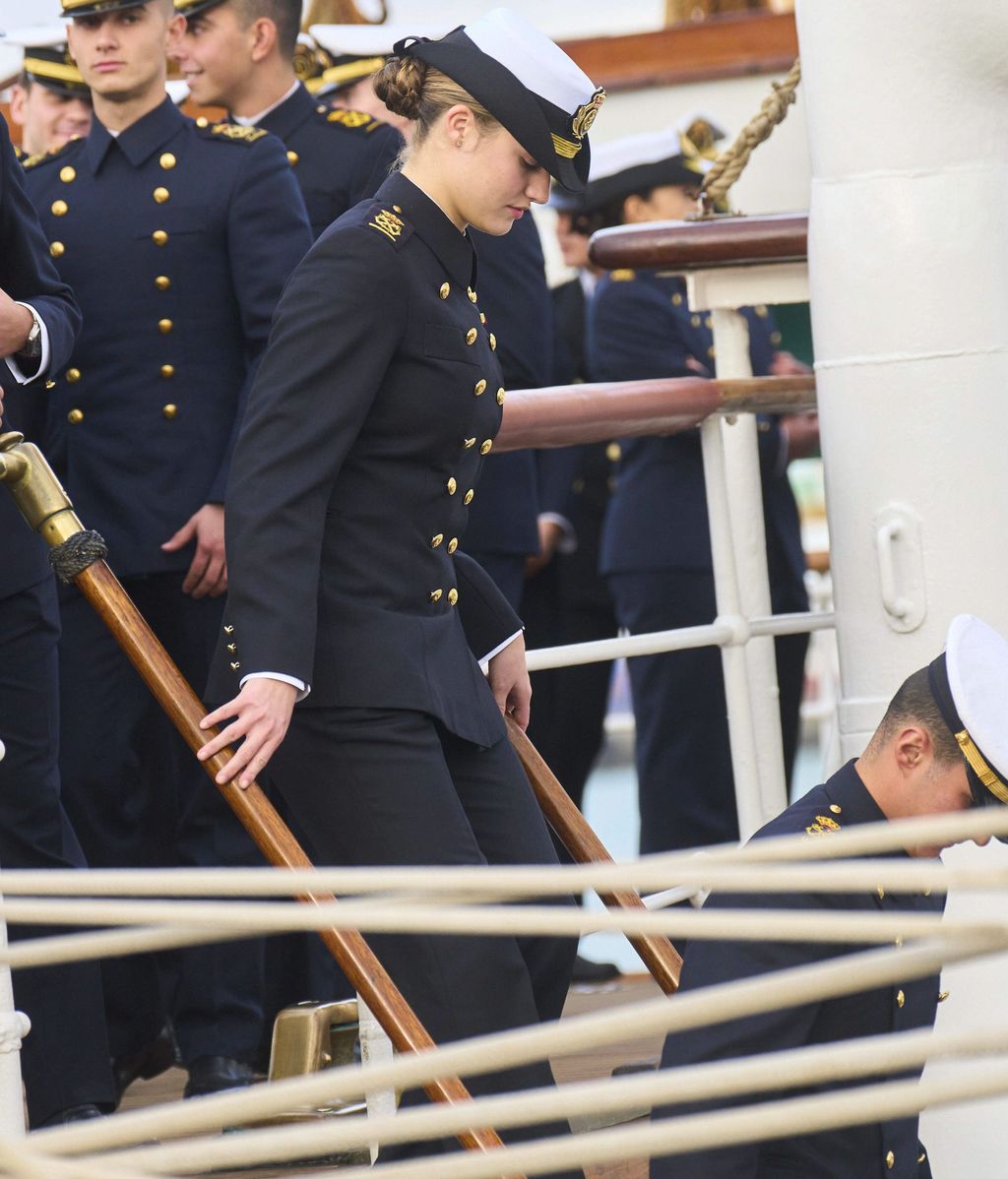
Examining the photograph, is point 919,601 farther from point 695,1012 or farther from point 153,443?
point 695,1012

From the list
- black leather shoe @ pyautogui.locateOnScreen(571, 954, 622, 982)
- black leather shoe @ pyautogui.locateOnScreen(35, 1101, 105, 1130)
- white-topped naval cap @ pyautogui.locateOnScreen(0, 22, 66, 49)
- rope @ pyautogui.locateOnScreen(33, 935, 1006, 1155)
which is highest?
white-topped naval cap @ pyautogui.locateOnScreen(0, 22, 66, 49)

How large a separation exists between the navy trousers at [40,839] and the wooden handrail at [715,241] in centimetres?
105

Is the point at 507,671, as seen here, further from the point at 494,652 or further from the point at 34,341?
the point at 34,341

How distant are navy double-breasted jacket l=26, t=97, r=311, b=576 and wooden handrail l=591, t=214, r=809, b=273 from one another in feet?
1.66

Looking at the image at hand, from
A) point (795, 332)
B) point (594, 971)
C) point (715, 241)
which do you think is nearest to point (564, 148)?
point (715, 241)

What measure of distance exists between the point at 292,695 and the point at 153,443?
124 cm

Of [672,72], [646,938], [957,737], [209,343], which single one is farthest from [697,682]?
[672,72]

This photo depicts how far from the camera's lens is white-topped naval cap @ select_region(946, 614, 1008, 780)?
2.20m

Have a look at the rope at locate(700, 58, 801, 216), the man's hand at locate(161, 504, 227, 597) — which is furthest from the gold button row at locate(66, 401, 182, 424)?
the rope at locate(700, 58, 801, 216)

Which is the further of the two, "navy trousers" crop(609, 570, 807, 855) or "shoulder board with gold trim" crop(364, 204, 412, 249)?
"navy trousers" crop(609, 570, 807, 855)

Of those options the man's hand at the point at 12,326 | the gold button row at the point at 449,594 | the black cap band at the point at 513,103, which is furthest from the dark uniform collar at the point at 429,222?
the man's hand at the point at 12,326

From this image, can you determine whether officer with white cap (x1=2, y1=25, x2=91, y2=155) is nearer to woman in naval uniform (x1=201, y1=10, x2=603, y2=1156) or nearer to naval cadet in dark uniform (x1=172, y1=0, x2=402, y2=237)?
naval cadet in dark uniform (x1=172, y1=0, x2=402, y2=237)

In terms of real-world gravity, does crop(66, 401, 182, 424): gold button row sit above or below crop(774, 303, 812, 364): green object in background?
above

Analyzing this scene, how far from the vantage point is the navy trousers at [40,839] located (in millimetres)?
2707
